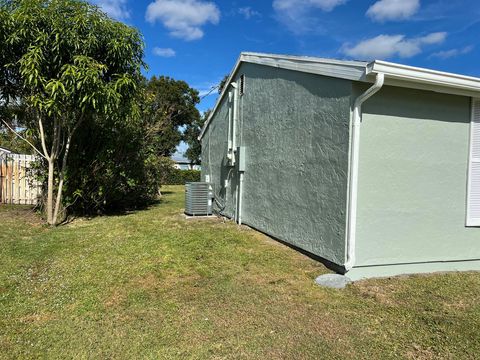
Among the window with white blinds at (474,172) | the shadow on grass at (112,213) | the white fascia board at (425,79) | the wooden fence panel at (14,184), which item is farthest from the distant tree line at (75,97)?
the window with white blinds at (474,172)

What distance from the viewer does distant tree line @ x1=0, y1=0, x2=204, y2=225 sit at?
753cm

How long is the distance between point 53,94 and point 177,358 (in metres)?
6.46

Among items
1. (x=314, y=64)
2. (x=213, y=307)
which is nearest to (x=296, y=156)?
(x=314, y=64)

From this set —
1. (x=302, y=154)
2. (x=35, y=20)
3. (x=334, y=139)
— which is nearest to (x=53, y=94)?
(x=35, y=20)

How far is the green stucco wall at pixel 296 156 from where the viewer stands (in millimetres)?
5336

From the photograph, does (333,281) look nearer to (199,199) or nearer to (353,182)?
(353,182)

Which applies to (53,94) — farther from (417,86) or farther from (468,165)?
(468,165)

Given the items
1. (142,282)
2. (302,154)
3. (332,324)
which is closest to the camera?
(332,324)

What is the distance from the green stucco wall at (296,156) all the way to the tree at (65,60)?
311cm

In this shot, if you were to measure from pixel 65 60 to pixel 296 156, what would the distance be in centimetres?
569

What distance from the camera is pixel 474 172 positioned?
19.1ft

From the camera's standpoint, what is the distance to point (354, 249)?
200 inches

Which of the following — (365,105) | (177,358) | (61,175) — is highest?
(365,105)

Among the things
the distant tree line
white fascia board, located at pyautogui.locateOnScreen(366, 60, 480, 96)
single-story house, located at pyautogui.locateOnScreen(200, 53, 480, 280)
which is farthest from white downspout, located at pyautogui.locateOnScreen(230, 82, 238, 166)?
white fascia board, located at pyautogui.locateOnScreen(366, 60, 480, 96)
